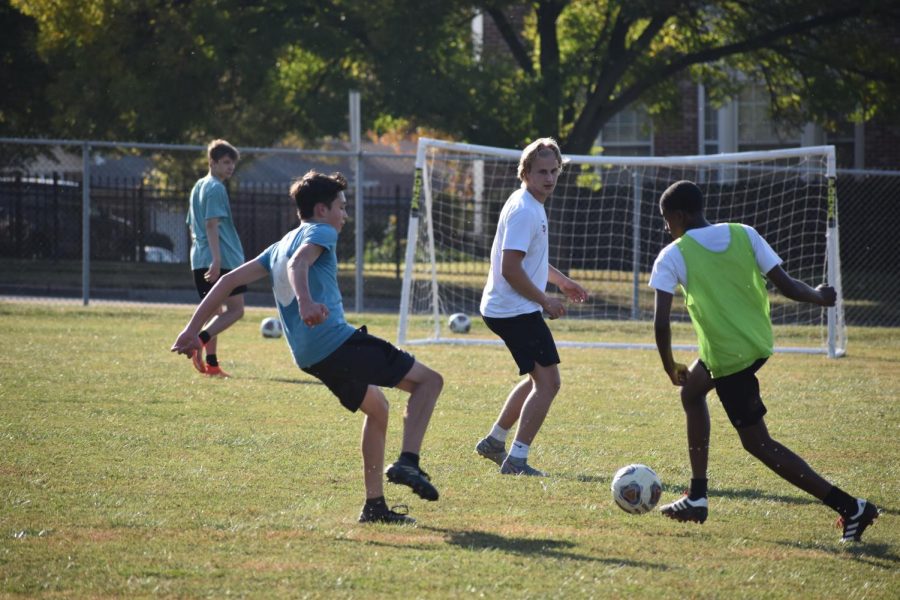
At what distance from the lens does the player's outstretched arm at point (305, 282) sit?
5328 mm

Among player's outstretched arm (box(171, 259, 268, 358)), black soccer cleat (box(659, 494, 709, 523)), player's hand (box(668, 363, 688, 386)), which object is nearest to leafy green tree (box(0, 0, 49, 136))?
player's outstretched arm (box(171, 259, 268, 358))

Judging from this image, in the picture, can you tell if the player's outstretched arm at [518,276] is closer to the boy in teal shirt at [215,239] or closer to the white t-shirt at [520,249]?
the white t-shirt at [520,249]

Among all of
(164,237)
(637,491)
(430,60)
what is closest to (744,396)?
(637,491)

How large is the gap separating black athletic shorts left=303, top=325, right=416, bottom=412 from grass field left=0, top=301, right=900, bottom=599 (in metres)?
0.61

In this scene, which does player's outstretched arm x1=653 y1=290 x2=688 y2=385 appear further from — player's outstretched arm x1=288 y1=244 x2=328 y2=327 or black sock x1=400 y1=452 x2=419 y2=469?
player's outstretched arm x1=288 y1=244 x2=328 y2=327

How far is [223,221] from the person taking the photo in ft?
35.8

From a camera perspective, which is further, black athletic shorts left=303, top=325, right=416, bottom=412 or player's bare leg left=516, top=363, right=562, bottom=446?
player's bare leg left=516, top=363, right=562, bottom=446

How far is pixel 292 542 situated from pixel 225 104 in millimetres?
18310

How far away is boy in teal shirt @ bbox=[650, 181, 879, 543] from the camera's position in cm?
568

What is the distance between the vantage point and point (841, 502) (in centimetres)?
550

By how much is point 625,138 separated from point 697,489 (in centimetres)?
2427

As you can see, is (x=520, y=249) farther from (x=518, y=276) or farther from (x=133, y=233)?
(x=133, y=233)

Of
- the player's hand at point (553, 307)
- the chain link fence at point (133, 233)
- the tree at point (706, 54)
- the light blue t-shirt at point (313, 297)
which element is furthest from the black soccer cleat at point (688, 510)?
the tree at point (706, 54)

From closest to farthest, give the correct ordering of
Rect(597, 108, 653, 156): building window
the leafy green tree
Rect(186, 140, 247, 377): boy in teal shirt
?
1. Rect(186, 140, 247, 377): boy in teal shirt
2. the leafy green tree
3. Rect(597, 108, 653, 156): building window
